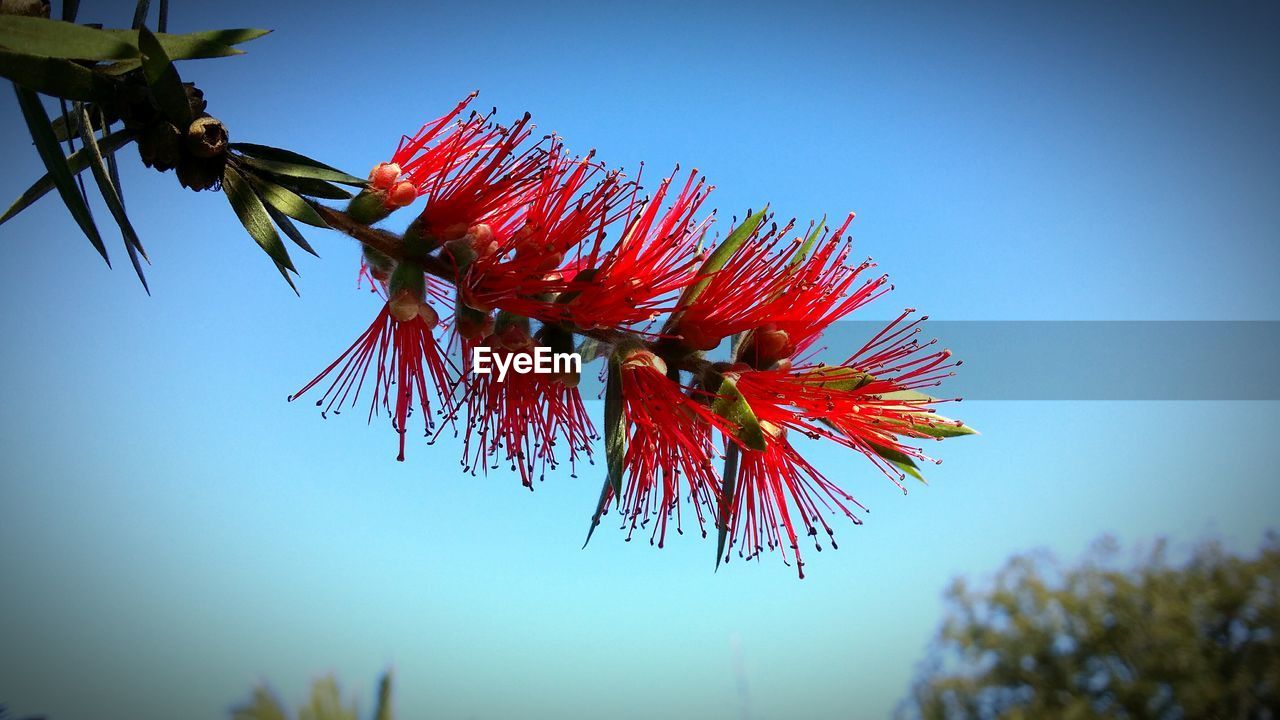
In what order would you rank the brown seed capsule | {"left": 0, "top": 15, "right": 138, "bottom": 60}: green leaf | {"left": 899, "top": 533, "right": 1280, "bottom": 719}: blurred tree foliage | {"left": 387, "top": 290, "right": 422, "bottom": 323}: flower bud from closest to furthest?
{"left": 0, "top": 15, "right": 138, "bottom": 60}: green leaf < the brown seed capsule < {"left": 387, "top": 290, "right": 422, "bottom": 323}: flower bud < {"left": 899, "top": 533, "right": 1280, "bottom": 719}: blurred tree foliage

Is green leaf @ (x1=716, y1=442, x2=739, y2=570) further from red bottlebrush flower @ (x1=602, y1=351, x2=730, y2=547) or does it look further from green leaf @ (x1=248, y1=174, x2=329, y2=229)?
green leaf @ (x1=248, y1=174, x2=329, y2=229)

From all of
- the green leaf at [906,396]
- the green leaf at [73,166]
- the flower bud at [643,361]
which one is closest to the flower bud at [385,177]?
the green leaf at [73,166]

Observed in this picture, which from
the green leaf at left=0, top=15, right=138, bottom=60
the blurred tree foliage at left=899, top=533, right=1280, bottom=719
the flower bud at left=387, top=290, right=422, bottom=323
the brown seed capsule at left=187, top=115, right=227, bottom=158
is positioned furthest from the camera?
the blurred tree foliage at left=899, top=533, right=1280, bottom=719

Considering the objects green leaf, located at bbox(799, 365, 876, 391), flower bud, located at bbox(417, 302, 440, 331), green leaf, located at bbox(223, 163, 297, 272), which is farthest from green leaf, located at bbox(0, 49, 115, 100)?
green leaf, located at bbox(799, 365, 876, 391)

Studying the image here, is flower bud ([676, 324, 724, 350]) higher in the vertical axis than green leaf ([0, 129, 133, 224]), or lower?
lower

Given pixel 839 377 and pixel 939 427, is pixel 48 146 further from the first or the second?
pixel 939 427

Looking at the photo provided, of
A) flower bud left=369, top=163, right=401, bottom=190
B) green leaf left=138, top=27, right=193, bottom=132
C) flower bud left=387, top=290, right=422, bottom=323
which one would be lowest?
flower bud left=387, top=290, right=422, bottom=323

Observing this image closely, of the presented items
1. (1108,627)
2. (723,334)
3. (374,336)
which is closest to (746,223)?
(723,334)
